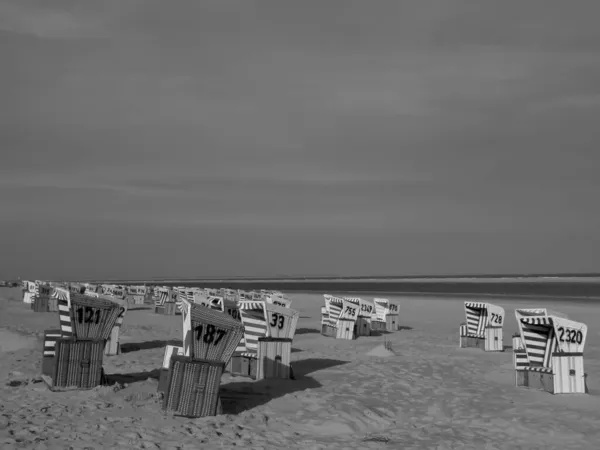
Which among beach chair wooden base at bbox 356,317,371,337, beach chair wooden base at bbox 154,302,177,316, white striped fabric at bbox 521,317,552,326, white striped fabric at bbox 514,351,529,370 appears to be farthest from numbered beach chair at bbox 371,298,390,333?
white striped fabric at bbox 521,317,552,326

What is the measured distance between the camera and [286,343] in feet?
51.4

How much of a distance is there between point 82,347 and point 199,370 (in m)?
3.31

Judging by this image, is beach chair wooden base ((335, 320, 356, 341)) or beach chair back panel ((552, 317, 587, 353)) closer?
beach chair back panel ((552, 317, 587, 353))

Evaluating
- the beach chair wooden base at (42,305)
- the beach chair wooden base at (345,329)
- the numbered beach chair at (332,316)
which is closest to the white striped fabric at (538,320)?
the beach chair wooden base at (345,329)

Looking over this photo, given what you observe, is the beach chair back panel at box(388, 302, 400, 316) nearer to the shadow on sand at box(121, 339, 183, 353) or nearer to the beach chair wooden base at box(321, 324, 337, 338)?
the beach chair wooden base at box(321, 324, 337, 338)

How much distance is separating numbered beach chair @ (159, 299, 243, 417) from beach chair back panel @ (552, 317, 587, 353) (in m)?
7.71

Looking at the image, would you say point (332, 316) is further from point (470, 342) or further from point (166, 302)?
point (166, 302)

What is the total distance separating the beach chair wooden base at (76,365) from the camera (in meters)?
13.2

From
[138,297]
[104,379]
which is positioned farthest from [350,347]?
[138,297]

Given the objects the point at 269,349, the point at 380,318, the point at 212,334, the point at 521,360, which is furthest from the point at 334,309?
the point at 212,334

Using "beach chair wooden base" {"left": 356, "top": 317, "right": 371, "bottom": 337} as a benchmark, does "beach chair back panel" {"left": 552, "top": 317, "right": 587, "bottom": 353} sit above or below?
above

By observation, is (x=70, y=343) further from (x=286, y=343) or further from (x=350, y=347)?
(x=350, y=347)

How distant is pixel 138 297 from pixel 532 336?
136 ft

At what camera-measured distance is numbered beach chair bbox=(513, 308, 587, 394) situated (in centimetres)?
1465
